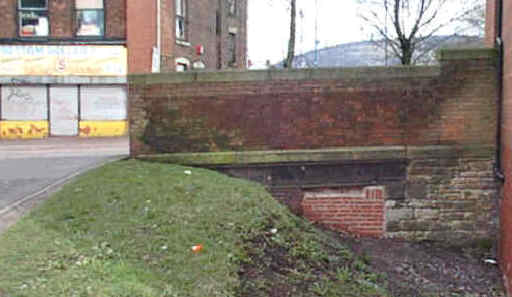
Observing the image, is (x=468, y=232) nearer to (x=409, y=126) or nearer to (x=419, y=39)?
(x=409, y=126)

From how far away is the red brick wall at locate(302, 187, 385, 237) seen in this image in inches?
395

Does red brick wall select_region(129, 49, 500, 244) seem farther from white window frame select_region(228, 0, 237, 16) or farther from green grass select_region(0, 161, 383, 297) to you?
white window frame select_region(228, 0, 237, 16)

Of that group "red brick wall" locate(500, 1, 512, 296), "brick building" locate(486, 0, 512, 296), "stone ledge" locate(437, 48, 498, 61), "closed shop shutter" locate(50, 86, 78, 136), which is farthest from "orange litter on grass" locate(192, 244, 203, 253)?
"closed shop shutter" locate(50, 86, 78, 136)

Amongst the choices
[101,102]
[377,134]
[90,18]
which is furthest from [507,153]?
[90,18]

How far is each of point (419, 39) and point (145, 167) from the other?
2008cm

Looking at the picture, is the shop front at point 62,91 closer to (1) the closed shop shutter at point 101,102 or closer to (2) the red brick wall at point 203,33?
(1) the closed shop shutter at point 101,102

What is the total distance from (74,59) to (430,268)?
54.8 feet

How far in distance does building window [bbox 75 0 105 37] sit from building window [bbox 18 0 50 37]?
3.87 feet

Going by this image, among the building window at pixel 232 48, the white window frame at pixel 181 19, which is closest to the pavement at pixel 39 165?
the white window frame at pixel 181 19

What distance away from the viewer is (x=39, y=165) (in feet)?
40.3

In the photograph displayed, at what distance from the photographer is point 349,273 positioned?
6391 mm

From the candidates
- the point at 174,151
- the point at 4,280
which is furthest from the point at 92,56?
the point at 4,280

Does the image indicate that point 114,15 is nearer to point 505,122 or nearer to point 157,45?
point 157,45

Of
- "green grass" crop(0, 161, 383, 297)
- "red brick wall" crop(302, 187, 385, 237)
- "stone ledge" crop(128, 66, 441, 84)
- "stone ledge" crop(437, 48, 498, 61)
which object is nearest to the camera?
"green grass" crop(0, 161, 383, 297)
